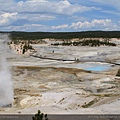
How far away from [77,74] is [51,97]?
12954 mm

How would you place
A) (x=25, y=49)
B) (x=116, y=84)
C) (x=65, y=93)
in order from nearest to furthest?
(x=65, y=93) < (x=116, y=84) < (x=25, y=49)

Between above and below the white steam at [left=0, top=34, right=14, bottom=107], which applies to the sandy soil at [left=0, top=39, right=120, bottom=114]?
below

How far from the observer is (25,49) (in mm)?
61406

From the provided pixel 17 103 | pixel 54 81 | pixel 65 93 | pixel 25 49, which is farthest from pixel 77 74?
pixel 25 49

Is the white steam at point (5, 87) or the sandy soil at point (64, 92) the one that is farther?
the white steam at point (5, 87)

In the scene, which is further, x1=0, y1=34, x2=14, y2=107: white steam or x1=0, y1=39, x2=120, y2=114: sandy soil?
x1=0, y1=34, x2=14, y2=107: white steam

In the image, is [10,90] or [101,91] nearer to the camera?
[10,90]

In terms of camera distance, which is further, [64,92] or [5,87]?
[64,92]

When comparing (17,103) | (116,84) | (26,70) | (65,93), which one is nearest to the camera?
(17,103)

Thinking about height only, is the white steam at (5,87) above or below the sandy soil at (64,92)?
above

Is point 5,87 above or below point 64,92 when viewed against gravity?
above

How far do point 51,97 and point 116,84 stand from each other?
299 inches

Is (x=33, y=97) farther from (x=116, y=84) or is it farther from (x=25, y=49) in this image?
(x=25, y=49)

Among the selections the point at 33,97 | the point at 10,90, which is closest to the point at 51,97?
the point at 33,97
